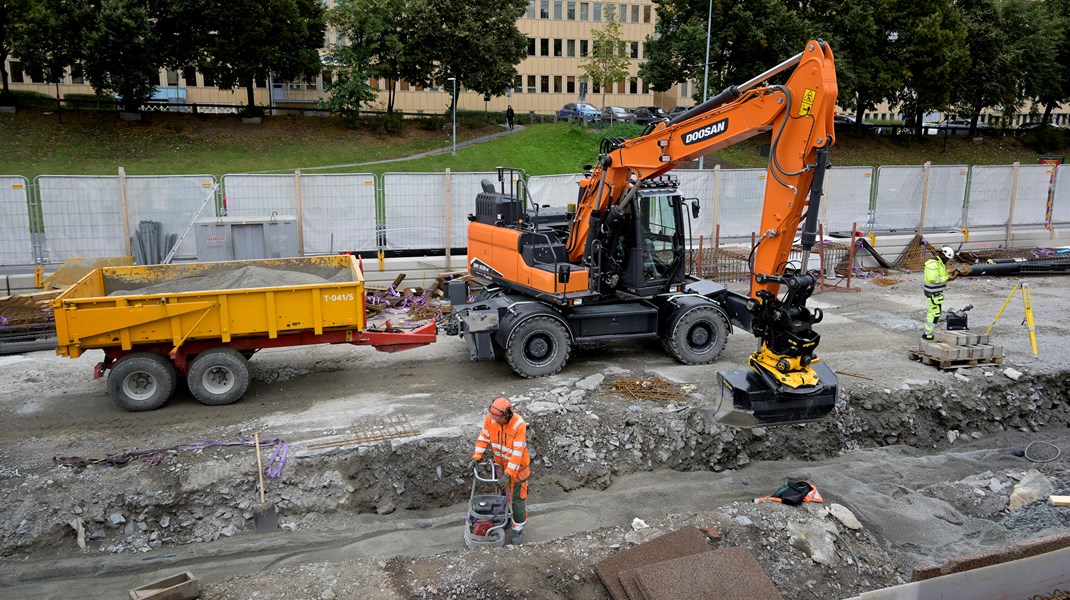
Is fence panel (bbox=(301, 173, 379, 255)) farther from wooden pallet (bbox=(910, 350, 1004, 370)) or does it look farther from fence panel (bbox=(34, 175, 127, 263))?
wooden pallet (bbox=(910, 350, 1004, 370))

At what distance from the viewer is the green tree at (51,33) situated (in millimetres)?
31188

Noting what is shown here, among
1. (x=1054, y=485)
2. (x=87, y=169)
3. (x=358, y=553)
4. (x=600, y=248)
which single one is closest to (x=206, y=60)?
(x=87, y=169)

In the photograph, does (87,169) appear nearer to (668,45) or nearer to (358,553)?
(668,45)

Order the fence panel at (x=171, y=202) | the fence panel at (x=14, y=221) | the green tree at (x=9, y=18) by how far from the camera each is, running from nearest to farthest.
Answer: the fence panel at (x=14, y=221) < the fence panel at (x=171, y=202) < the green tree at (x=9, y=18)

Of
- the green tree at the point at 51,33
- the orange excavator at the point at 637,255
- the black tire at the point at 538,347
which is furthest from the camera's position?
the green tree at the point at 51,33

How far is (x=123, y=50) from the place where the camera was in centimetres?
3266

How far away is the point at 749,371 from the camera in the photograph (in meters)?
8.86

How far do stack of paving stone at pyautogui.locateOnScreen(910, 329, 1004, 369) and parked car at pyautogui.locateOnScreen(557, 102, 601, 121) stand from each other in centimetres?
2724

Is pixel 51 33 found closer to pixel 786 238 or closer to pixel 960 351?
pixel 786 238

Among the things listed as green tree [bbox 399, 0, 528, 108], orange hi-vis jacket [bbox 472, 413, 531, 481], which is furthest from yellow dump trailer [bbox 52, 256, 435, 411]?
green tree [bbox 399, 0, 528, 108]

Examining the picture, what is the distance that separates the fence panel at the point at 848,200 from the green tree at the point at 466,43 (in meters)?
20.9

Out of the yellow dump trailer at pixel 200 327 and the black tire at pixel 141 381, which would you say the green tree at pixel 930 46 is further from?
the black tire at pixel 141 381

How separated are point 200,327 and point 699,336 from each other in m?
7.37

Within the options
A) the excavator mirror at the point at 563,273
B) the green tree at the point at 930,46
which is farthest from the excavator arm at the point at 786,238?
the green tree at the point at 930,46
